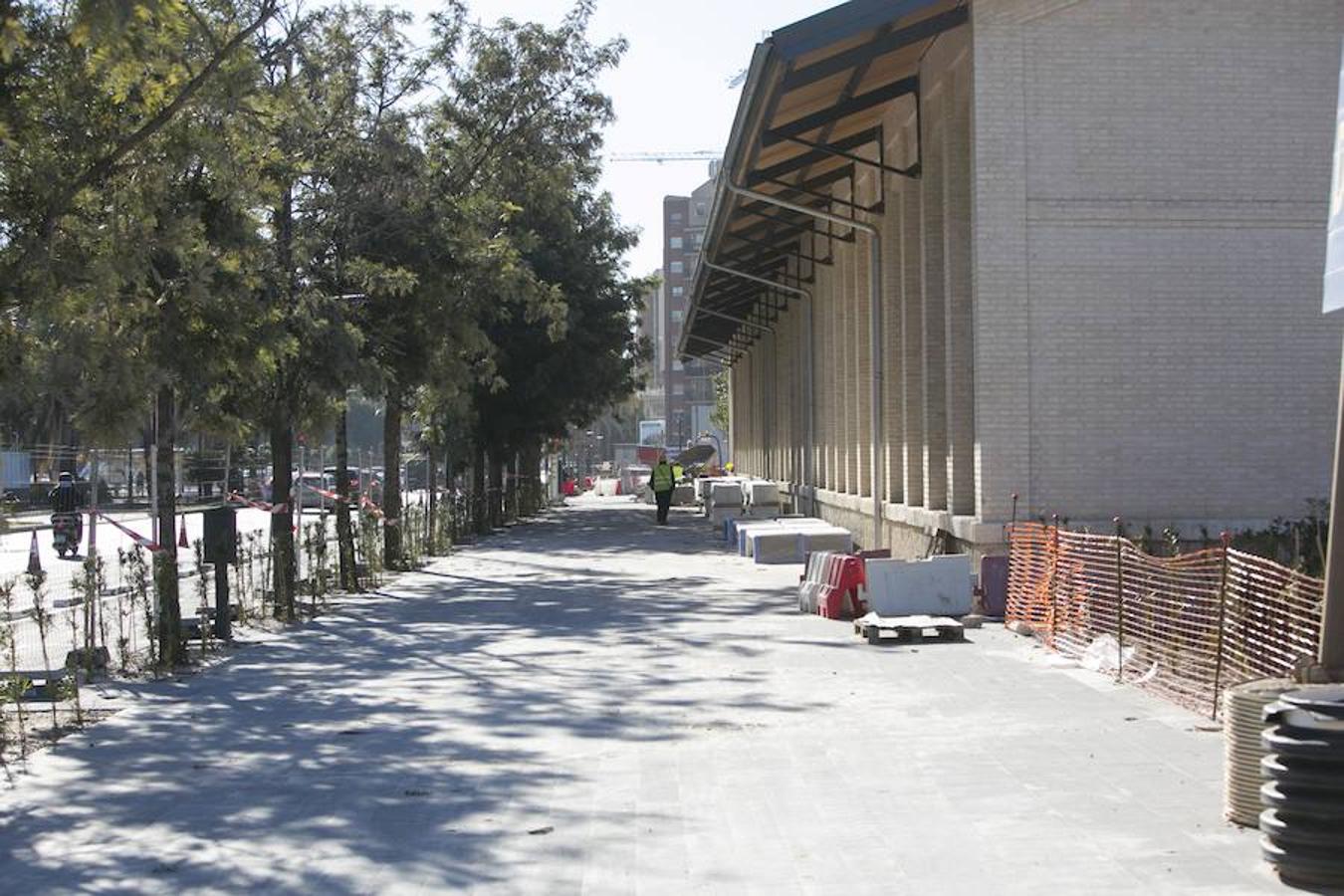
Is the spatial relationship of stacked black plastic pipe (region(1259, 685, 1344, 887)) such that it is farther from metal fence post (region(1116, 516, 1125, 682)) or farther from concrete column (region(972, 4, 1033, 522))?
concrete column (region(972, 4, 1033, 522))

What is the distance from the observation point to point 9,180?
1021 cm

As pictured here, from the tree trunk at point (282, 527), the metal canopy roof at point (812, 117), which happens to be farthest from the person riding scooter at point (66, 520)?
the metal canopy roof at point (812, 117)

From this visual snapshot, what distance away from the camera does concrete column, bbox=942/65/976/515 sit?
61.2ft

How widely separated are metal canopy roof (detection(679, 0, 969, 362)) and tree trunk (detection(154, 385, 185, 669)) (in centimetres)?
718

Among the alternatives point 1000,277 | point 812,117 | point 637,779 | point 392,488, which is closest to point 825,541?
point 812,117

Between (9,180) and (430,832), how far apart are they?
18.4 feet

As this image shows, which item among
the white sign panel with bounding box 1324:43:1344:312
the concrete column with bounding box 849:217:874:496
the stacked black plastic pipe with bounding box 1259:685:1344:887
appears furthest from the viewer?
the concrete column with bounding box 849:217:874:496

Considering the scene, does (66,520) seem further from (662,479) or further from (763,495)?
(662,479)

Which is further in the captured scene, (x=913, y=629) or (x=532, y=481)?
(x=532, y=481)

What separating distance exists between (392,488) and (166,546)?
11.9 m

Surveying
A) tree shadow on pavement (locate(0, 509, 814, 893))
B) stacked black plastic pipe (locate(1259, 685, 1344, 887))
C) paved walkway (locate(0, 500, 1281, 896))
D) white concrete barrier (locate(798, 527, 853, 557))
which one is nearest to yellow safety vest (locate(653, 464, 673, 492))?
white concrete barrier (locate(798, 527, 853, 557))

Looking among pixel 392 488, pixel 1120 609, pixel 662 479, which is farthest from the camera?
pixel 662 479

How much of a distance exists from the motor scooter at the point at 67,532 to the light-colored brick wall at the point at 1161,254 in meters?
17.8

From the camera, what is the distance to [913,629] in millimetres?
14562
